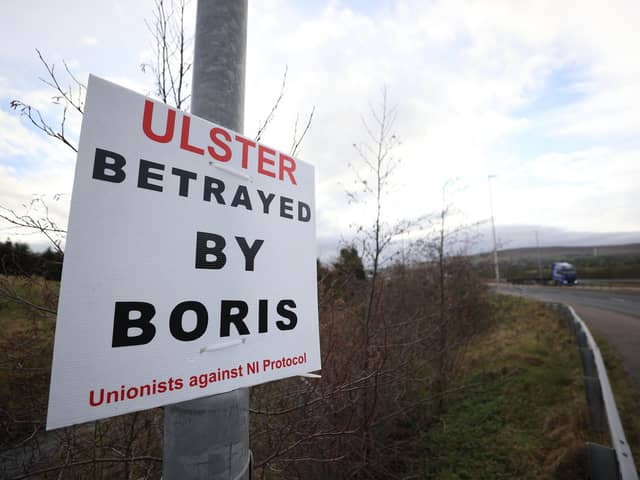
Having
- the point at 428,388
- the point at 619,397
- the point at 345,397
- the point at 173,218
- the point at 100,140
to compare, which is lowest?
the point at 428,388

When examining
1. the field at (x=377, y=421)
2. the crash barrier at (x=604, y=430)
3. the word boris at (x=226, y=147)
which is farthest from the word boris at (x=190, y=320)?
the crash barrier at (x=604, y=430)

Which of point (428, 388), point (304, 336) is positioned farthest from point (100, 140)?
point (428, 388)

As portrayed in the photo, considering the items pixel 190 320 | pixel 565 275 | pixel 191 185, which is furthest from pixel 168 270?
pixel 565 275

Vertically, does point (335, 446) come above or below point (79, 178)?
below

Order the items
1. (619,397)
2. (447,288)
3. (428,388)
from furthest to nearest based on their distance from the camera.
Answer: (447,288)
(428,388)
(619,397)

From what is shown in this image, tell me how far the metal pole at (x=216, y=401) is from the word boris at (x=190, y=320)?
250 mm

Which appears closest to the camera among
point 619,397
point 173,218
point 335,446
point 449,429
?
point 173,218

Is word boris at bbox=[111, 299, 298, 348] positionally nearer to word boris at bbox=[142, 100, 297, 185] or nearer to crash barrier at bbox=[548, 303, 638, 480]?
word boris at bbox=[142, 100, 297, 185]

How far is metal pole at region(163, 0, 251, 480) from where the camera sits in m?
1.00

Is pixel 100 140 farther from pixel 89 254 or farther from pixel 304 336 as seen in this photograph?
pixel 304 336

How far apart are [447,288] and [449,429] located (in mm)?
2792

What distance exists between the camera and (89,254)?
87 centimetres

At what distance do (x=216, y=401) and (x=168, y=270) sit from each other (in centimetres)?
49

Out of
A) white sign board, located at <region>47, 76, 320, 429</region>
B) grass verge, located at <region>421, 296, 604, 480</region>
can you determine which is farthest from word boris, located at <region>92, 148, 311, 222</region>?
grass verge, located at <region>421, 296, 604, 480</region>
